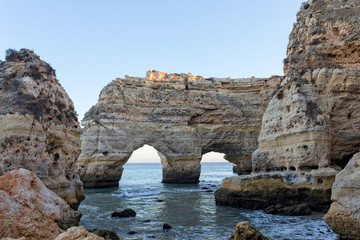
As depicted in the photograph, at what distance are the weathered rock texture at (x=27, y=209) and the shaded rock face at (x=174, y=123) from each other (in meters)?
19.6

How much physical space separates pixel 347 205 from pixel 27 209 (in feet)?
19.1

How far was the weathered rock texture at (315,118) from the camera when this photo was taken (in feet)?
39.0

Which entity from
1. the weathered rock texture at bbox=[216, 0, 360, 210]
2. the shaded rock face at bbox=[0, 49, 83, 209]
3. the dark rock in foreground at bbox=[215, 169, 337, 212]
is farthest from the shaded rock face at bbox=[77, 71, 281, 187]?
the shaded rock face at bbox=[0, 49, 83, 209]

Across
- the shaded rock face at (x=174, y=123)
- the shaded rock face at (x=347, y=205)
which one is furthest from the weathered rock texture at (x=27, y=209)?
the shaded rock face at (x=174, y=123)

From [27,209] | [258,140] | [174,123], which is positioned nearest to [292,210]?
[258,140]

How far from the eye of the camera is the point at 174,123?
28000 millimetres

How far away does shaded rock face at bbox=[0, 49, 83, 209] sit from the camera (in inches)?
315

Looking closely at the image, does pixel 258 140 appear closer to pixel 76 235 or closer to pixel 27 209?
pixel 27 209

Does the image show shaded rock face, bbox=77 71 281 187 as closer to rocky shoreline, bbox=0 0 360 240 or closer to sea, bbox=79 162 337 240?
rocky shoreline, bbox=0 0 360 240

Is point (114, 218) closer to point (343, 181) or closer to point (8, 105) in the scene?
point (8, 105)

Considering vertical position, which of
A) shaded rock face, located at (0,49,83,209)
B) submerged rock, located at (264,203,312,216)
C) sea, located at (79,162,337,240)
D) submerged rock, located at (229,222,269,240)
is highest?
shaded rock face, located at (0,49,83,209)

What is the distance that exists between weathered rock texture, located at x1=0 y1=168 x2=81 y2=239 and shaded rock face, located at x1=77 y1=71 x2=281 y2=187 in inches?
771

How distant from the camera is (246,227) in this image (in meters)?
6.37

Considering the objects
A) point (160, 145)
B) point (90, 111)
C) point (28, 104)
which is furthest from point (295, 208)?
point (90, 111)
